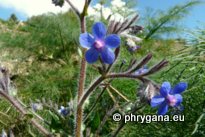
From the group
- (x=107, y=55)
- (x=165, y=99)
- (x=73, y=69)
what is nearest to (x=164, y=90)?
(x=165, y=99)

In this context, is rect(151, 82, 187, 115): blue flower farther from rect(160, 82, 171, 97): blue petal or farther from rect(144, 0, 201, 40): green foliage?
rect(144, 0, 201, 40): green foliage

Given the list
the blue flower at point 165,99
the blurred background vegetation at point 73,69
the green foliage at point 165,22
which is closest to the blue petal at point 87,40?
the blue flower at point 165,99

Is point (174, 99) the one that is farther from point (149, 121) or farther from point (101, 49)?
point (149, 121)

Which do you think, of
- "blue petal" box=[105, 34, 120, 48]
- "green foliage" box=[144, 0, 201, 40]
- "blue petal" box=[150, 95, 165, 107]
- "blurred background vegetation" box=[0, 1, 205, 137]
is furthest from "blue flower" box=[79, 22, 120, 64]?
"green foliage" box=[144, 0, 201, 40]

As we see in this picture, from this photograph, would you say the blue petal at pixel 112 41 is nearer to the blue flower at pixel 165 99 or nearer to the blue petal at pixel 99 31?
the blue petal at pixel 99 31

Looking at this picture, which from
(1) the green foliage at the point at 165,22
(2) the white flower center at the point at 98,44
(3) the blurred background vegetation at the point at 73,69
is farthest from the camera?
(1) the green foliage at the point at 165,22

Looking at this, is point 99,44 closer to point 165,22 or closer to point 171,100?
point 171,100
